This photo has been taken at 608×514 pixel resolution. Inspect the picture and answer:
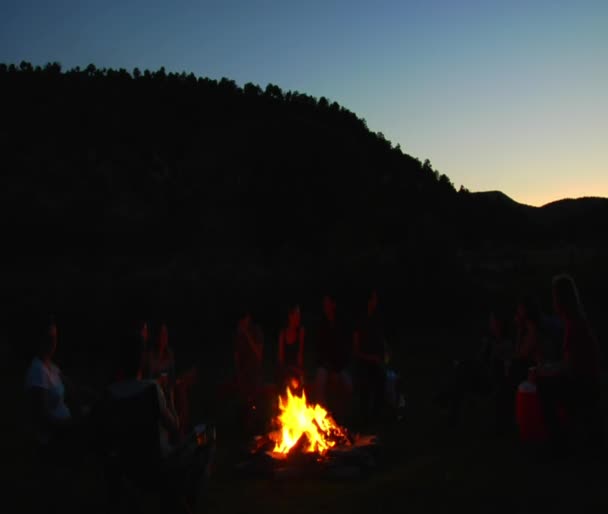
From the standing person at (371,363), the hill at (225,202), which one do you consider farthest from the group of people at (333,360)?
the hill at (225,202)

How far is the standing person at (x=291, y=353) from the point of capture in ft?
30.8

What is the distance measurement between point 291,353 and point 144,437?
5.47 metres

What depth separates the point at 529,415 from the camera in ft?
23.5

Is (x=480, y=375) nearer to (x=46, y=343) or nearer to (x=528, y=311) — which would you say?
(x=528, y=311)

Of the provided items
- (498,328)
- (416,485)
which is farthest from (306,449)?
(498,328)

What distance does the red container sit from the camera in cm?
708

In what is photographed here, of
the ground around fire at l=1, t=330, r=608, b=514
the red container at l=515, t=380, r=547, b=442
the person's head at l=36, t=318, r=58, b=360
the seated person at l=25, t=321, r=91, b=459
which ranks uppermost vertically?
the person's head at l=36, t=318, r=58, b=360

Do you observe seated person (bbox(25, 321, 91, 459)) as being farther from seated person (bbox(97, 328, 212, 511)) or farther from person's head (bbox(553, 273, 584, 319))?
person's head (bbox(553, 273, 584, 319))

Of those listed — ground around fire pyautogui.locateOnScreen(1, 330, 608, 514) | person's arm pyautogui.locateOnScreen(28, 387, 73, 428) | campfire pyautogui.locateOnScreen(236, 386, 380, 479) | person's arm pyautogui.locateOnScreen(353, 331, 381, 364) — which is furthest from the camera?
person's arm pyautogui.locateOnScreen(353, 331, 381, 364)

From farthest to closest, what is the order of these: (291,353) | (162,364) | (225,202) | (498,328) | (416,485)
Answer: (225,202) → (291,353) → (498,328) → (162,364) → (416,485)


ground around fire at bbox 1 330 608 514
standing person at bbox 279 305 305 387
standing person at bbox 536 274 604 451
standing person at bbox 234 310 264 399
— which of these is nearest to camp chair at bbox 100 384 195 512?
ground around fire at bbox 1 330 608 514

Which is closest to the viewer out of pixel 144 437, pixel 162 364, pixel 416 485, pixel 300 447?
pixel 144 437

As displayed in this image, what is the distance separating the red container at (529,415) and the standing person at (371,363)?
276 cm

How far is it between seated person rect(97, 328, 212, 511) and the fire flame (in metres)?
2.85
